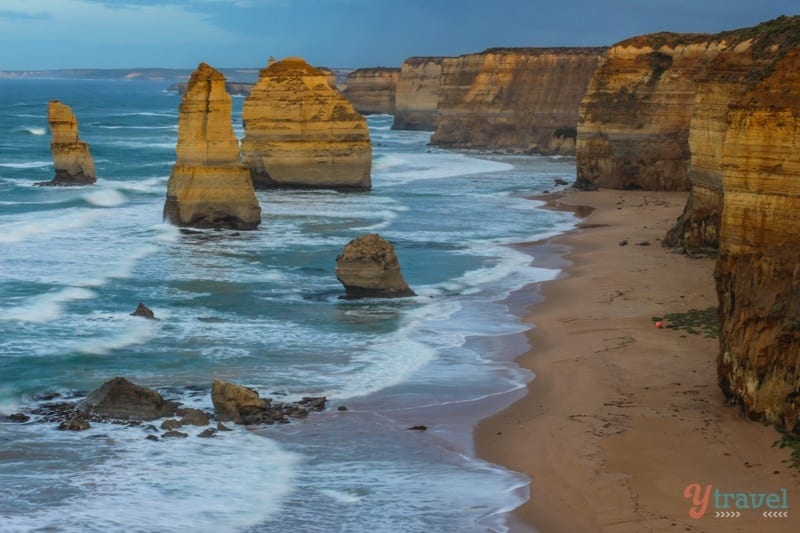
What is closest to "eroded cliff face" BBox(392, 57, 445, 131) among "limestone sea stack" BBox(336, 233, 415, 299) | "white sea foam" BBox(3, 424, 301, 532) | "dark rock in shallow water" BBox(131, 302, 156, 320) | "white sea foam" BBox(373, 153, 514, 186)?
"white sea foam" BBox(373, 153, 514, 186)

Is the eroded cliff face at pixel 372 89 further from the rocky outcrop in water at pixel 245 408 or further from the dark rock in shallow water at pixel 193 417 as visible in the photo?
the dark rock in shallow water at pixel 193 417

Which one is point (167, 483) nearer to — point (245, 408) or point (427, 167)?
point (245, 408)

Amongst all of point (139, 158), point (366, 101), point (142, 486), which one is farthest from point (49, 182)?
point (366, 101)

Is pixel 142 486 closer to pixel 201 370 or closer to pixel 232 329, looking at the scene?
pixel 201 370

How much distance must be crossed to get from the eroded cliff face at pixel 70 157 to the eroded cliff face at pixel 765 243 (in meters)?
40.0

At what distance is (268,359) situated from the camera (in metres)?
21.3

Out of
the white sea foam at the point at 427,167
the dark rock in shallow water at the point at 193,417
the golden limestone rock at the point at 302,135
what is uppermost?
the golden limestone rock at the point at 302,135

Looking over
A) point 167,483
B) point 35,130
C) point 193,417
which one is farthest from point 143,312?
point 35,130

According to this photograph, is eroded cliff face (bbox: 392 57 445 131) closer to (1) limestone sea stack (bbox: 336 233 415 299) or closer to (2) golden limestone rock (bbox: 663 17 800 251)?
(2) golden limestone rock (bbox: 663 17 800 251)

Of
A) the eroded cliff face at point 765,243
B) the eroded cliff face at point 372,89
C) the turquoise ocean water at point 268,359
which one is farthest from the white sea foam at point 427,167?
the eroded cliff face at point 372,89

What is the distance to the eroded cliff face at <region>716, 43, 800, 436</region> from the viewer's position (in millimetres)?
14992

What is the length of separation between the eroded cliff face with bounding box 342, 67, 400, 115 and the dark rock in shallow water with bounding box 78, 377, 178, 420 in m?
119

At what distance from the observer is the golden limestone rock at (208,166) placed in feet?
122

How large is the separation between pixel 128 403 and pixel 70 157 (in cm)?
3808
